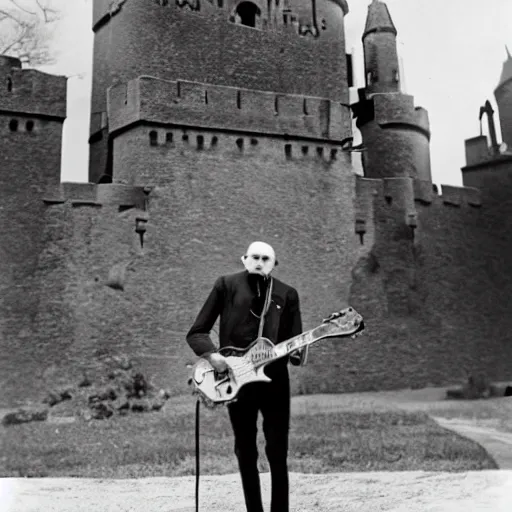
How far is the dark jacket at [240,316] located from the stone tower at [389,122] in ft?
27.8

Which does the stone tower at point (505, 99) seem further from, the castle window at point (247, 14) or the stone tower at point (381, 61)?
the castle window at point (247, 14)

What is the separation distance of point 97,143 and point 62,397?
366 cm

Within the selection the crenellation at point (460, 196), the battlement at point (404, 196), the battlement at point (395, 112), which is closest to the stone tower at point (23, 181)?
the battlement at point (404, 196)

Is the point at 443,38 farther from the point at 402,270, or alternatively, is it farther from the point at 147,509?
the point at 147,509

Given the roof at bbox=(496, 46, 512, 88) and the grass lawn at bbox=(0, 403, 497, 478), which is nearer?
the grass lawn at bbox=(0, 403, 497, 478)

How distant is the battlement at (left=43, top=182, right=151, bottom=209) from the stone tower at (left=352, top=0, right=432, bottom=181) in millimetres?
4337

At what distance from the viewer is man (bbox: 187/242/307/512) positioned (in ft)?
11.3

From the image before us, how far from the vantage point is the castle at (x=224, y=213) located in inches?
341

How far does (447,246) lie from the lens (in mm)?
10695

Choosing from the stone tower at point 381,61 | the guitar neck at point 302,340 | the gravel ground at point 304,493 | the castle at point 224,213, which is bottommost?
the gravel ground at point 304,493

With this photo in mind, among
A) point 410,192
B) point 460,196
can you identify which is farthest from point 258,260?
point 460,196

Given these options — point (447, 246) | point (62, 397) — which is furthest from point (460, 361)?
point (62, 397)

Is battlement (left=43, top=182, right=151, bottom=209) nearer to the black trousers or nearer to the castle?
the castle

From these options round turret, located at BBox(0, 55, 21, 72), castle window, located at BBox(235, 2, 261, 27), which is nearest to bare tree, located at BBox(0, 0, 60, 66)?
round turret, located at BBox(0, 55, 21, 72)
